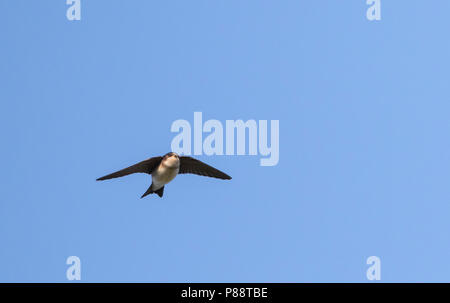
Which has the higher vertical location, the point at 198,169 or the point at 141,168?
the point at 198,169

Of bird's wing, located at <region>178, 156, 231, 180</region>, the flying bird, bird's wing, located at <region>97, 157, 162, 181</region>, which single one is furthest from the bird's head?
bird's wing, located at <region>178, 156, 231, 180</region>

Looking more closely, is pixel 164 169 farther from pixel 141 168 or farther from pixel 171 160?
pixel 141 168

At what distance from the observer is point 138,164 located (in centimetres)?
1320

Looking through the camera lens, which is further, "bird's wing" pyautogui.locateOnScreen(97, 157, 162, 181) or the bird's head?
"bird's wing" pyautogui.locateOnScreen(97, 157, 162, 181)

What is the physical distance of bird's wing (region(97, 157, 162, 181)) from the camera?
1308 cm

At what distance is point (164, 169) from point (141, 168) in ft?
2.07

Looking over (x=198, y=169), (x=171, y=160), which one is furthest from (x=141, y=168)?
(x=198, y=169)

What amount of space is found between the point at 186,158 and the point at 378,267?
14.4 ft

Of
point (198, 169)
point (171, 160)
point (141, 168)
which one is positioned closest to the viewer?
point (171, 160)

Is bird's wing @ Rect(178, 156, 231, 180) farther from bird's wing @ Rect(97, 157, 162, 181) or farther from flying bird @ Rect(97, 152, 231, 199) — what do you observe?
bird's wing @ Rect(97, 157, 162, 181)

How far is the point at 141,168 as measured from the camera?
530 inches

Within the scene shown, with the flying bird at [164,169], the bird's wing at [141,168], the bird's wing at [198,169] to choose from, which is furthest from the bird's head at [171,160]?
the bird's wing at [198,169]

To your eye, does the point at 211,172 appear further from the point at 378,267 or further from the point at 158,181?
the point at 378,267
